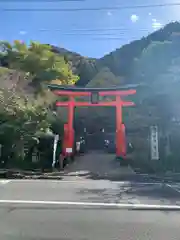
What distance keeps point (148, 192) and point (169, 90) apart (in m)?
12.4

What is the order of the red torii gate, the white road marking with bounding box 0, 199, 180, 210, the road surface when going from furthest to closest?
1. the red torii gate
2. the white road marking with bounding box 0, 199, 180, 210
3. the road surface

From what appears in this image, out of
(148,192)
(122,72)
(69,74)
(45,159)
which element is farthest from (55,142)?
(122,72)

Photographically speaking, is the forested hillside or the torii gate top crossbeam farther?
the torii gate top crossbeam

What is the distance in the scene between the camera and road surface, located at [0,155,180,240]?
5953 mm

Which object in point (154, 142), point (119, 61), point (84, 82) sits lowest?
point (154, 142)

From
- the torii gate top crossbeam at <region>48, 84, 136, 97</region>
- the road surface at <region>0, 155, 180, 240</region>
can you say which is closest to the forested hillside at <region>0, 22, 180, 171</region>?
the torii gate top crossbeam at <region>48, 84, 136, 97</region>

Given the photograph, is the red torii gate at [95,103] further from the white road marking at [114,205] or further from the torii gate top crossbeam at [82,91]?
the white road marking at [114,205]

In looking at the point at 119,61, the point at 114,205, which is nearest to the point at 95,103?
the point at 114,205

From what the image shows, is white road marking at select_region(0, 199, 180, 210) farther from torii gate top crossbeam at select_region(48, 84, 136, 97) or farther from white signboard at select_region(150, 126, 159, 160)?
torii gate top crossbeam at select_region(48, 84, 136, 97)

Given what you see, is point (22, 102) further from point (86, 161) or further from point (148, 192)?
point (148, 192)

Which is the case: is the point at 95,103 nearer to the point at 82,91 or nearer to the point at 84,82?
the point at 82,91

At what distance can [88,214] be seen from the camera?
25.8ft

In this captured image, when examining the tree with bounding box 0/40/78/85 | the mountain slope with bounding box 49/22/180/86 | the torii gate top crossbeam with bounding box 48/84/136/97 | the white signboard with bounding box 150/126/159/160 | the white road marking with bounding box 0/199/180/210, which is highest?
the mountain slope with bounding box 49/22/180/86

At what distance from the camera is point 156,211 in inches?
334
